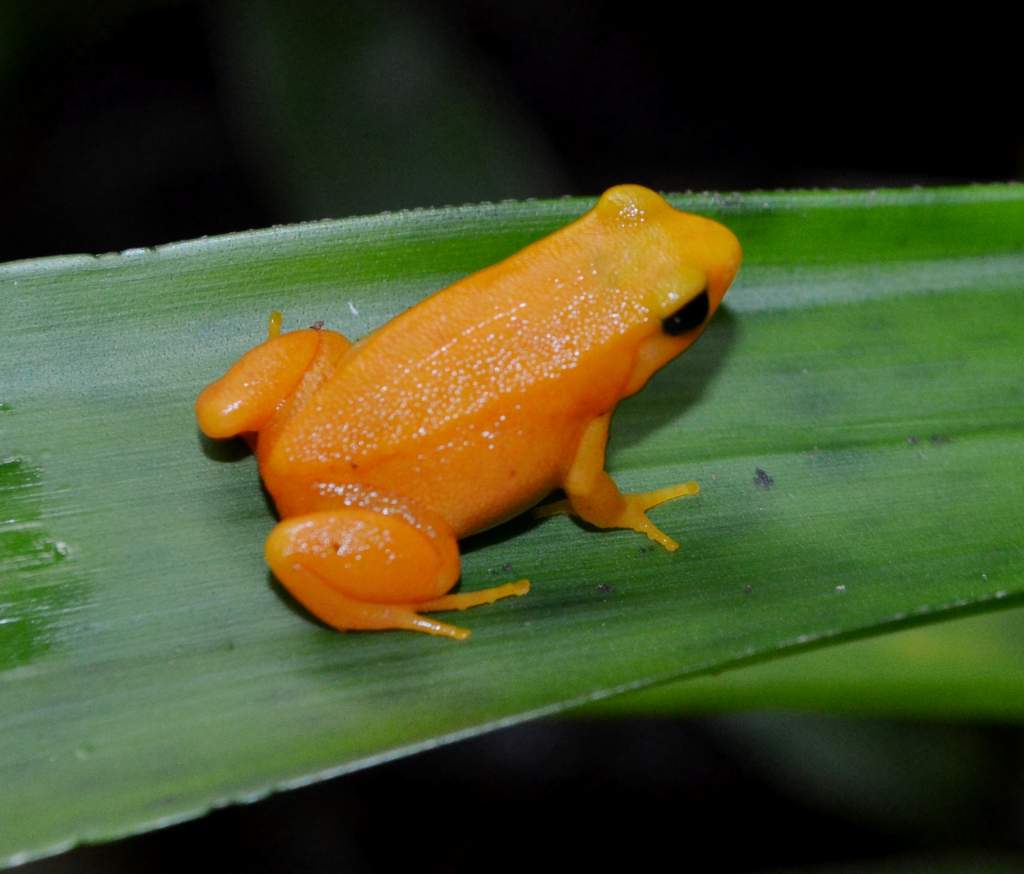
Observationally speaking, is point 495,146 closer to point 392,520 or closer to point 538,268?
point 538,268

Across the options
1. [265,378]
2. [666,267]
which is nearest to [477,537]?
[265,378]

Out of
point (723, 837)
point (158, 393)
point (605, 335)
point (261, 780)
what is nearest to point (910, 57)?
point (605, 335)

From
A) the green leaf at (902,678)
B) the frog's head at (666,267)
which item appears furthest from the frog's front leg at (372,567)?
the frog's head at (666,267)

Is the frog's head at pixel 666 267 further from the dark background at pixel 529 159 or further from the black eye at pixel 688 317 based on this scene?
the dark background at pixel 529 159

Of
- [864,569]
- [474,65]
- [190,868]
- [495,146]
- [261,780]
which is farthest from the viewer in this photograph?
[474,65]

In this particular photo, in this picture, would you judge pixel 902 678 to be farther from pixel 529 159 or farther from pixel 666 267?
pixel 529 159

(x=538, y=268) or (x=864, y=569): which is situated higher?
(x=538, y=268)

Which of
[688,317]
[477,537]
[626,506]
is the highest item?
[688,317]
